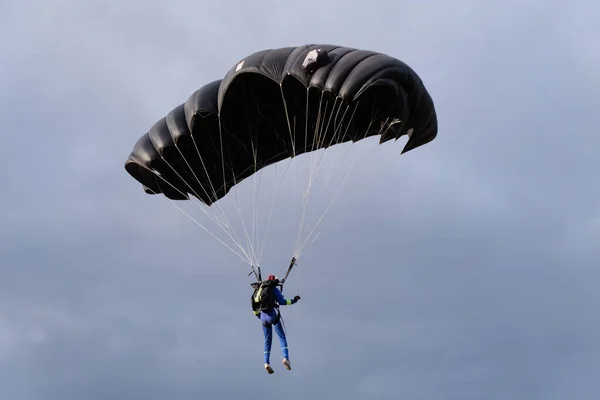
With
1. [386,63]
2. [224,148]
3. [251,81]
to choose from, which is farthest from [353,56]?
[224,148]

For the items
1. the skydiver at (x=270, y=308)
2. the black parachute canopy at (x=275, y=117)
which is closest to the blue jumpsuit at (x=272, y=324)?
the skydiver at (x=270, y=308)

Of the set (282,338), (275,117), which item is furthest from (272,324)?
(275,117)

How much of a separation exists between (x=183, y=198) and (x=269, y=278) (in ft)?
17.3

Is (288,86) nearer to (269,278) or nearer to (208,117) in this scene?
(208,117)

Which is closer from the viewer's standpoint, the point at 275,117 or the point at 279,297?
the point at 279,297

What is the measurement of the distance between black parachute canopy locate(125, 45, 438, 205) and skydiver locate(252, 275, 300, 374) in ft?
11.8

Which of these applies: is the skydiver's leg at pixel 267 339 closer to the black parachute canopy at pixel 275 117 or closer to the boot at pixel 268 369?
the boot at pixel 268 369

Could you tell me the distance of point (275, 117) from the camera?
27016mm

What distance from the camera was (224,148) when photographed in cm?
2753

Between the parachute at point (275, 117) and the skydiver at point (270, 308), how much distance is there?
0.86 meters

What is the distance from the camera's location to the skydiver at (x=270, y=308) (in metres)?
24.2

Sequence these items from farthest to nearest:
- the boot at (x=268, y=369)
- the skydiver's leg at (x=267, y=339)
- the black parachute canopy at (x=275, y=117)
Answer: the skydiver's leg at (x=267, y=339) → the boot at (x=268, y=369) → the black parachute canopy at (x=275, y=117)

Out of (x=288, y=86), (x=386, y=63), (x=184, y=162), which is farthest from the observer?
(x=184, y=162)

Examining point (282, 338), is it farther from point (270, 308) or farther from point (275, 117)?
point (275, 117)
